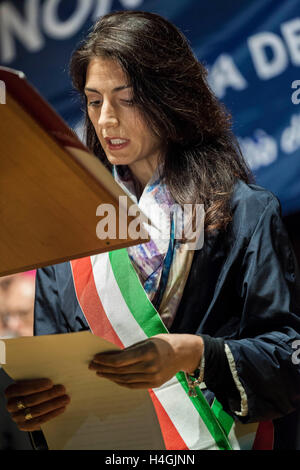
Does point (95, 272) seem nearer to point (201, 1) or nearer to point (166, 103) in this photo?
point (166, 103)

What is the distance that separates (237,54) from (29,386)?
101 centimetres

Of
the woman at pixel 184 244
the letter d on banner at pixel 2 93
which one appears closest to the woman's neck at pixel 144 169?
the woman at pixel 184 244

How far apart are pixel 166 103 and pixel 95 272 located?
0.37m

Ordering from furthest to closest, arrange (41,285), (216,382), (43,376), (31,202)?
1. (41,285)
2. (216,382)
3. (43,376)
4. (31,202)

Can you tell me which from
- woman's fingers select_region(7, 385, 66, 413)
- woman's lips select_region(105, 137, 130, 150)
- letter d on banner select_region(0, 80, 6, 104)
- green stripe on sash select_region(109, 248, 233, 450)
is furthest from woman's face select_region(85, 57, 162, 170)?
letter d on banner select_region(0, 80, 6, 104)

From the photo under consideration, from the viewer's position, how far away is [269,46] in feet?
5.22

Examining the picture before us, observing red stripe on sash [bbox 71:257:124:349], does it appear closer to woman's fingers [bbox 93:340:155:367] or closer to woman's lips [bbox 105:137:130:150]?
woman's lips [bbox 105:137:130:150]

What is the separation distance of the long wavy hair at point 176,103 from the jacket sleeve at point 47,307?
0.33m

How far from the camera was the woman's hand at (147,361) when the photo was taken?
0.86 metres

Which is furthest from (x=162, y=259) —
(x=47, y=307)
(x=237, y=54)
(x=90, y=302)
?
(x=237, y=54)

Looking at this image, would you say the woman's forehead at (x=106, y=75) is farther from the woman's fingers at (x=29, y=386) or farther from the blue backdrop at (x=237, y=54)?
the woman's fingers at (x=29, y=386)

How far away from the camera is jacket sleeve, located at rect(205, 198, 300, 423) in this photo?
3.77 feet

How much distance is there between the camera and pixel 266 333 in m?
1.22
